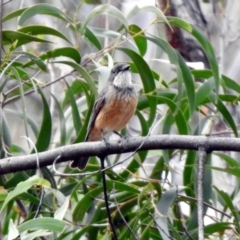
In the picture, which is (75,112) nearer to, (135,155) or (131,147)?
(135,155)

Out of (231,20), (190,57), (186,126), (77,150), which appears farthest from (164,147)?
(231,20)

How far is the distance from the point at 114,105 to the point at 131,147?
1091mm

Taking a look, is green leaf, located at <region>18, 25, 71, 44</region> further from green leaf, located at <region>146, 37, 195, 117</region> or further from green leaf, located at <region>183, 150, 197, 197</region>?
green leaf, located at <region>183, 150, 197, 197</region>

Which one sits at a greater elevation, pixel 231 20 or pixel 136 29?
pixel 136 29

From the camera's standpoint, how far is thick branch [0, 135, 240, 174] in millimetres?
2410

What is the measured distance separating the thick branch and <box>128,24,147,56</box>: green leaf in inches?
32.3

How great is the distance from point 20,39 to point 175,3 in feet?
7.82

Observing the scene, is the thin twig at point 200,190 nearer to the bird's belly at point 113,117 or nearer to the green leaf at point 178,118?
the green leaf at point 178,118

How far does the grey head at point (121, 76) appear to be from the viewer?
351cm

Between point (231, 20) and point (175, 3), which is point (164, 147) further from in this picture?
point (231, 20)

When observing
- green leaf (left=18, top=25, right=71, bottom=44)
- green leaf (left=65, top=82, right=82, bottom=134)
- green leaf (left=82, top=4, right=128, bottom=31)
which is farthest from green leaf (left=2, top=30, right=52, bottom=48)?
green leaf (left=65, top=82, right=82, bottom=134)

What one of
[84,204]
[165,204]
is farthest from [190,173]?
[84,204]

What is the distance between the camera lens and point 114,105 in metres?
3.61

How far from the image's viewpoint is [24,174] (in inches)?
120
